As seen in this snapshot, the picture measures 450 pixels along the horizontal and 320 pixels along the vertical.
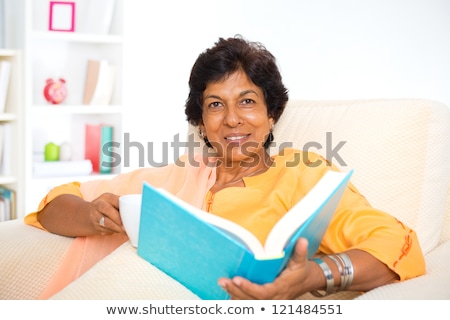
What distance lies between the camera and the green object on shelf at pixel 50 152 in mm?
3139

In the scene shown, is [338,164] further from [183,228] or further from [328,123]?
[183,228]

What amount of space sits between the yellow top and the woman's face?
0.23 ft

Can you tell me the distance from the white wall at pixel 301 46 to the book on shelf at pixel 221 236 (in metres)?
2.32

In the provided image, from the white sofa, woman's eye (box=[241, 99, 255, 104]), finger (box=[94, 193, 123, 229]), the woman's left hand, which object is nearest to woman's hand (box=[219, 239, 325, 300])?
the woman's left hand

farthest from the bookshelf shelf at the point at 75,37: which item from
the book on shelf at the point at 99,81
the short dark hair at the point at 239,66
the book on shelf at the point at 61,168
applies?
the short dark hair at the point at 239,66

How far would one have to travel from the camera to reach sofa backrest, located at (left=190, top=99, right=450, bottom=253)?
1490 millimetres

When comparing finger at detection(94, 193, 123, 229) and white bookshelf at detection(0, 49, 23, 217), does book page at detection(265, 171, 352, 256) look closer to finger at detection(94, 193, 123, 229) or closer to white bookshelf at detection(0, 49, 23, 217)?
finger at detection(94, 193, 123, 229)

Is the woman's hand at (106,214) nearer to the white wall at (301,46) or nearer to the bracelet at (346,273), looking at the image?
the bracelet at (346,273)

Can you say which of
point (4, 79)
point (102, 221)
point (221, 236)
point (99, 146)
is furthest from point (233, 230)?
point (99, 146)

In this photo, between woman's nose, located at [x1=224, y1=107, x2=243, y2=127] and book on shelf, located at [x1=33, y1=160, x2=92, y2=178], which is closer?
woman's nose, located at [x1=224, y1=107, x2=243, y2=127]

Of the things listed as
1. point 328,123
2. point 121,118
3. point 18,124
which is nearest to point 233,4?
point 121,118

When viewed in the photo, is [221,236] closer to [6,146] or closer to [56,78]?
[6,146]

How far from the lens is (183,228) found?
1100 millimetres

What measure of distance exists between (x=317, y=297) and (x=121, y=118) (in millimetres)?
2095
